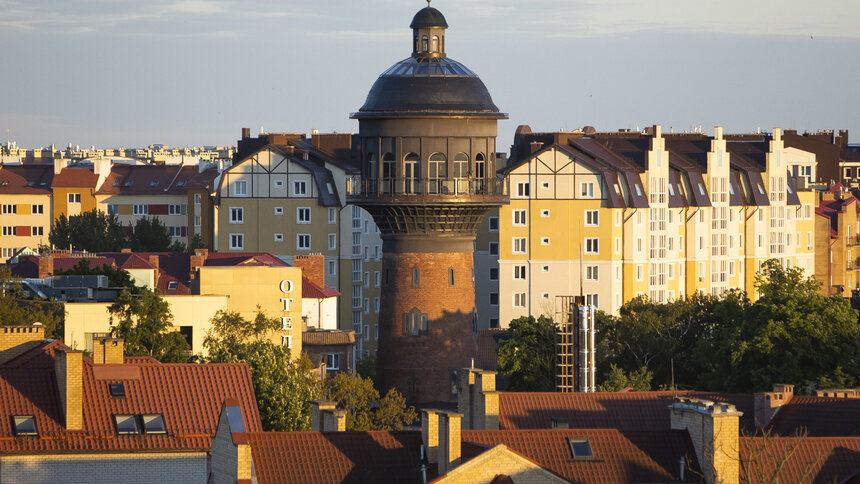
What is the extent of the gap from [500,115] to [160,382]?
3349 centimetres

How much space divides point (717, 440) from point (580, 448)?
9.91ft

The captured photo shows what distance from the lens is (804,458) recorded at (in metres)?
50.5

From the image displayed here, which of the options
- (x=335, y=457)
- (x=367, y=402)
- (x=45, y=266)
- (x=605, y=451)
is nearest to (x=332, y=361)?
(x=45, y=266)

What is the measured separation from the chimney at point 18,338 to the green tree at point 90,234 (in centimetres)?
11544

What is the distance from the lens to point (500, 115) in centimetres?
9050

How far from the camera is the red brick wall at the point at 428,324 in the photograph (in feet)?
301

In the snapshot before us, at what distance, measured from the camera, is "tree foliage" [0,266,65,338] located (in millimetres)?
81938

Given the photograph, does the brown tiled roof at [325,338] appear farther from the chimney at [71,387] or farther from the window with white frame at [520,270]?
the chimney at [71,387]

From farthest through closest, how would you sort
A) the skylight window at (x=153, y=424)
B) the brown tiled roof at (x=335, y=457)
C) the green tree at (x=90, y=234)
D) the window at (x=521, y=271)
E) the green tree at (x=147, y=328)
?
the green tree at (x=90, y=234) < the window at (x=521, y=271) < the green tree at (x=147, y=328) < the skylight window at (x=153, y=424) < the brown tiled roof at (x=335, y=457)

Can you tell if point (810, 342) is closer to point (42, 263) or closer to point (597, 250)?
point (42, 263)

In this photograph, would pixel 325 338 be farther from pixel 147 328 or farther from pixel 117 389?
pixel 117 389

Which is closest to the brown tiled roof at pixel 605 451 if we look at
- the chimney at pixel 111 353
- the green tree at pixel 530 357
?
the chimney at pixel 111 353

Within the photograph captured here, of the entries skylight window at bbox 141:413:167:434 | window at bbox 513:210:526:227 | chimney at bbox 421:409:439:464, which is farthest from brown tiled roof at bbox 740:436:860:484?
window at bbox 513:210:526:227

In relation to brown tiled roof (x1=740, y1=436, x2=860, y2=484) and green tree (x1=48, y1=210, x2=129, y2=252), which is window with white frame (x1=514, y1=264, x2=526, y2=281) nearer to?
green tree (x1=48, y1=210, x2=129, y2=252)
